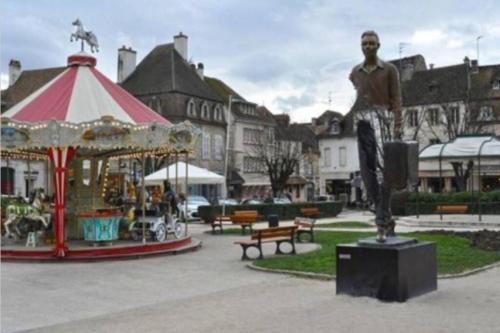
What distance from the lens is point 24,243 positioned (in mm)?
18562

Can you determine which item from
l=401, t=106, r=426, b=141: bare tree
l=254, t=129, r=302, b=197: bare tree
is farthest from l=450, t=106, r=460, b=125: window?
l=254, t=129, r=302, b=197: bare tree

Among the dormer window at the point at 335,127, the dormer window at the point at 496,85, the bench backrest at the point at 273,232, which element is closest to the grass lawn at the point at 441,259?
the bench backrest at the point at 273,232

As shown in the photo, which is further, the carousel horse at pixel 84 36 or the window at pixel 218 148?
the window at pixel 218 148

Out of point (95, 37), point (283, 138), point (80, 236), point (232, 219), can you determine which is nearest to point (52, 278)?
point (80, 236)

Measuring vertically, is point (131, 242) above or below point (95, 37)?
below

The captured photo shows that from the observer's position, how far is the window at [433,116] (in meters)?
52.9

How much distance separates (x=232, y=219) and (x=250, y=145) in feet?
121

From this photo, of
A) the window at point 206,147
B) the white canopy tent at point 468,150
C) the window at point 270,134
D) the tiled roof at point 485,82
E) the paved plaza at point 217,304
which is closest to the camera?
the paved plaza at point 217,304

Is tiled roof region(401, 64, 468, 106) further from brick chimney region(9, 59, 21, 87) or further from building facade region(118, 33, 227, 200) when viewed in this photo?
brick chimney region(9, 59, 21, 87)

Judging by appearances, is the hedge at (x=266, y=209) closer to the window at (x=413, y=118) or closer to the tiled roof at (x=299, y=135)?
the window at (x=413, y=118)

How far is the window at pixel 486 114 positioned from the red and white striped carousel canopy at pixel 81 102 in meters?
37.6

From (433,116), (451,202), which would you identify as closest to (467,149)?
(451,202)

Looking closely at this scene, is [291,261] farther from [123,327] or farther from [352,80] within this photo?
[123,327]

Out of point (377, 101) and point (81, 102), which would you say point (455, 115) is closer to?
point (81, 102)
